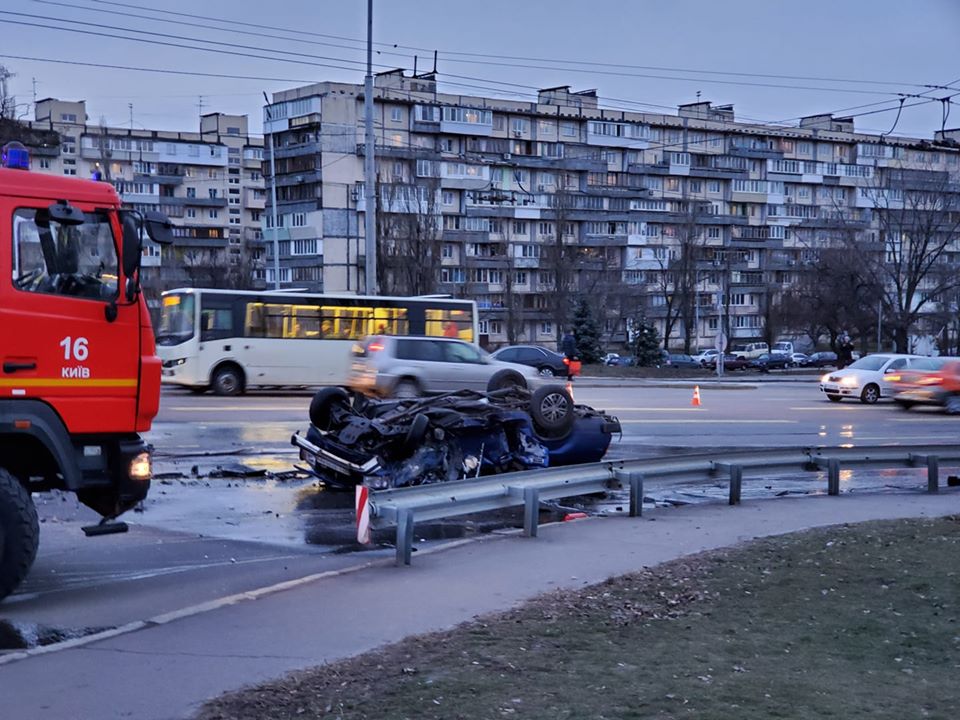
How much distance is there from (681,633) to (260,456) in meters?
11.5

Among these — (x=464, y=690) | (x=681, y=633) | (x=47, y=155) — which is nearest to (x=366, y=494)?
(x=681, y=633)

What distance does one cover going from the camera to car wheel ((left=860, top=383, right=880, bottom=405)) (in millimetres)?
33781

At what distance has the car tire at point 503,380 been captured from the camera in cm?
1962

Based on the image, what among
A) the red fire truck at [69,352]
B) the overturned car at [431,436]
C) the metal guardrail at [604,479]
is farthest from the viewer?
the overturned car at [431,436]

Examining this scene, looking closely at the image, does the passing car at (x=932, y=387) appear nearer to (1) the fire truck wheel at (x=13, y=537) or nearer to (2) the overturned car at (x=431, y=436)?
(2) the overturned car at (x=431, y=436)

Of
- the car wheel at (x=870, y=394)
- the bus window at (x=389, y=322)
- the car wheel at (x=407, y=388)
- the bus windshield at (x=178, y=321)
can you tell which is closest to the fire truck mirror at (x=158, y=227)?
the car wheel at (x=407, y=388)

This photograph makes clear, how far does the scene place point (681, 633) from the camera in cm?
741

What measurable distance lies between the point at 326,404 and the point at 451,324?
21861 mm

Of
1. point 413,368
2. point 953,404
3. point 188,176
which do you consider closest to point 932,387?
point 953,404

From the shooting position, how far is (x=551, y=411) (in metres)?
15.4

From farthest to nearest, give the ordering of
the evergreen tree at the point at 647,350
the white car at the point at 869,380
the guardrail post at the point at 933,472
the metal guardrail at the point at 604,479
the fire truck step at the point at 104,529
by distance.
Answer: the evergreen tree at the point at 647,350, the white car at the point at 869,380, the guardrail post at the point at 933,472, the metal guardrail at the point at 604,479, the fire truck step at the point at 104,529

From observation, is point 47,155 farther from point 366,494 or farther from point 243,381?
point 366,494

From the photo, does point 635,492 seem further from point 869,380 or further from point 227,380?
point 869,380

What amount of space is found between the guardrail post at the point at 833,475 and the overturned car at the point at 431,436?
3495 millimetres
